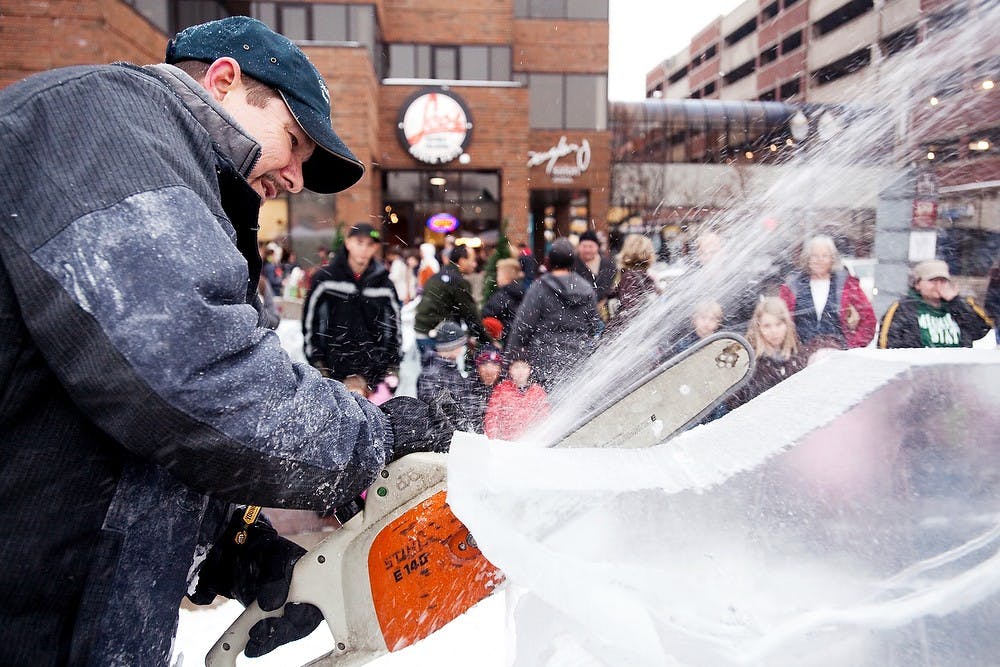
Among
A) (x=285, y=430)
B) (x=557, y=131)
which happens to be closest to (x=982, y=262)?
(x=285, y=430)

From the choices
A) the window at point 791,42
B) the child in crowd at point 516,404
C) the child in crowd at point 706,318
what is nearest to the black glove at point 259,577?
the child in crowd at point 516,404

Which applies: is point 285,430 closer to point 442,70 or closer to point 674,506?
point 674,506

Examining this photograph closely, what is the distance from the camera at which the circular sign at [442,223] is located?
73.1ft

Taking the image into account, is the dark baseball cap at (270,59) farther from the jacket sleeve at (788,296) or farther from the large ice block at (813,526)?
the jacket sleeve at (788,296)

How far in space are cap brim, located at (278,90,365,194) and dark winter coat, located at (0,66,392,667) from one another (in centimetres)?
25

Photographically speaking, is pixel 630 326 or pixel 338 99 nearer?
pixel 630 326

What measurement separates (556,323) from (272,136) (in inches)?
116

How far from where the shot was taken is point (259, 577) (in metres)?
1.52

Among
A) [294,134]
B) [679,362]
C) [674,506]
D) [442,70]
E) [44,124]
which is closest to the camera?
[44,124]

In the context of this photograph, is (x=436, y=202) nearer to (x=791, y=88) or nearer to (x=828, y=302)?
(x=791, y=88)

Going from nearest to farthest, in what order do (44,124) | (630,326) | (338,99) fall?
(44,124) → (630,326) → (338,99)

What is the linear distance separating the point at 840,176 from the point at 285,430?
141 inches

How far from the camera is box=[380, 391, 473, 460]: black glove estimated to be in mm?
1358

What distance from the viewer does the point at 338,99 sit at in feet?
57.5
